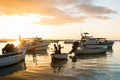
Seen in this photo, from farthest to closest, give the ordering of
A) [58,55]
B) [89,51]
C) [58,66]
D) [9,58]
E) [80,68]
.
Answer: [89,51] < [58,55] < [58,66] < [9,58] < [80,68]

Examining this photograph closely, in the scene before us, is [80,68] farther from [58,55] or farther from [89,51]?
[89,51]

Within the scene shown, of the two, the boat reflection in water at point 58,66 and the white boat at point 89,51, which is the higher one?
the white boat at point 89,51

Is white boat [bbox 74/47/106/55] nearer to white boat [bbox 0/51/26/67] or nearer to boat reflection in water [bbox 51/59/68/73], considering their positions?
boat reflection in water [bbox 51/59/68/73]

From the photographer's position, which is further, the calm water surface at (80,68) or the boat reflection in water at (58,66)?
the boat reflection in water at (58,66)

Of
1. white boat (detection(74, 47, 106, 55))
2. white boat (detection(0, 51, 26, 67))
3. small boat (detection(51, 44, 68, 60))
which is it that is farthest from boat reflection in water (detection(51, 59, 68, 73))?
white boat (detection(74, 47, 106, 55))

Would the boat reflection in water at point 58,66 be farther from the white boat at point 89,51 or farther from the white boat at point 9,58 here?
the white boat at point 89,51

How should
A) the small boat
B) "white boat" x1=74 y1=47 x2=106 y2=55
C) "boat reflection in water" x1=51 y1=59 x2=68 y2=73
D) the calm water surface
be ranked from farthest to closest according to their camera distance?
"white boat" x1=74 y1=47 x2=106 y2=55
the small boat
"boat reflection in water" x1=51 y1=59 x2=68 y2=73
the calm water surface

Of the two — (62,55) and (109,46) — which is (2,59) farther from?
(109,46)

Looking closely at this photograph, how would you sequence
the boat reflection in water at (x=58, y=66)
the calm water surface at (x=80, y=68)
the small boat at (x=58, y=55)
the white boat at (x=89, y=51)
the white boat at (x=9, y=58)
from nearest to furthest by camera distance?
the calm water surface at (x=80, y=68), the boat reflection in water at (x=58, y=66), the white boat at (x=9, y=58), the small boat at (x=58, y=55), the white boat at (x=89, y=51)

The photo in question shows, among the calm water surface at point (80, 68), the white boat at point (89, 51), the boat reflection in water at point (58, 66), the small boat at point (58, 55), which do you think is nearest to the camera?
the calm water surface at point (80, 68)

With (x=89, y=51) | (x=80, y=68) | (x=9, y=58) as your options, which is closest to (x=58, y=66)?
(x=80, y=68)

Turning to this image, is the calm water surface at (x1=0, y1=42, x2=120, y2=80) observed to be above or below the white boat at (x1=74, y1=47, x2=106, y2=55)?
below

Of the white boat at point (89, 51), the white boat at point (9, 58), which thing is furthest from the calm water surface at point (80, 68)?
the white boat at point (89, 51)

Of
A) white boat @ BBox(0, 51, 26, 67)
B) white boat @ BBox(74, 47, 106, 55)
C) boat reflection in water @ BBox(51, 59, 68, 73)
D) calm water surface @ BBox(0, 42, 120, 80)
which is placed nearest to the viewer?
calm water surface @ BBox(0, 42, 120, 80)
